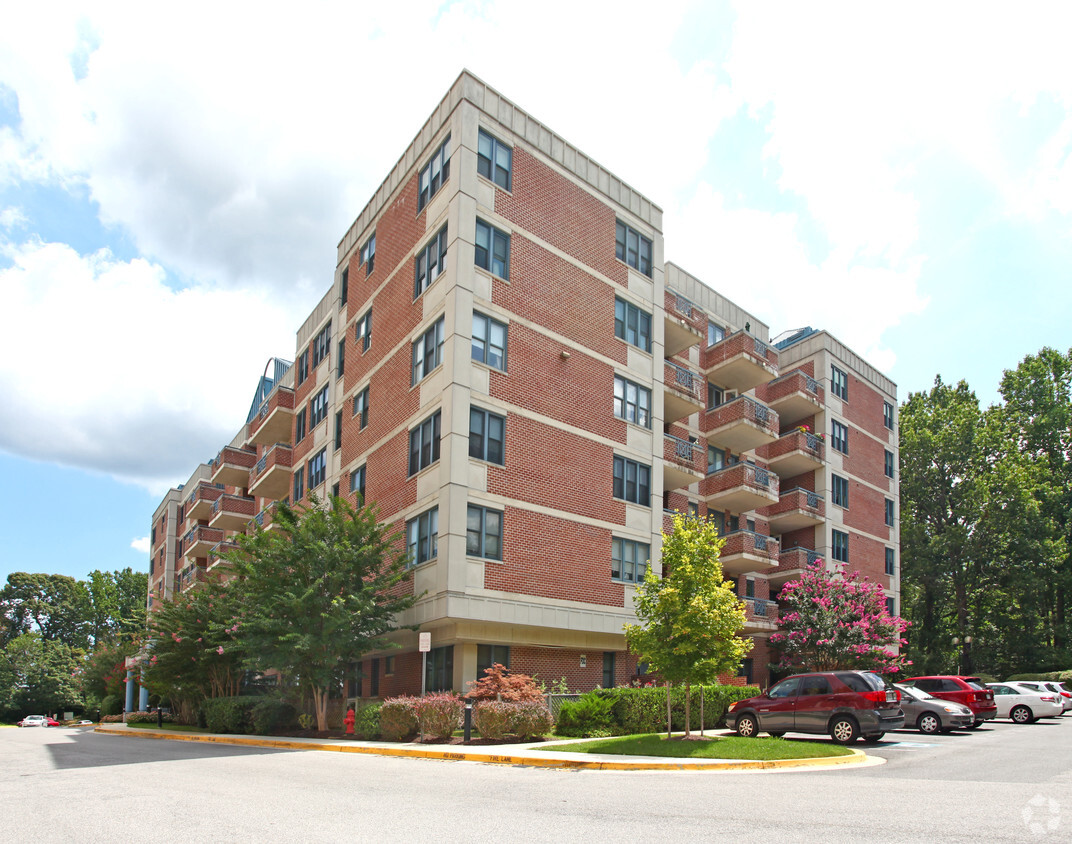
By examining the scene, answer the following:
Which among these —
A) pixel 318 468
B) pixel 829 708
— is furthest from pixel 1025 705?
pixel 318 468

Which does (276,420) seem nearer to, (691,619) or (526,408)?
(526,408)

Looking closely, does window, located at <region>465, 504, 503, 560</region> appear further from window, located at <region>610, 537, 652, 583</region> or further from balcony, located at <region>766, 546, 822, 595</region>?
balcony, located at <region>766, 546, 822, 595</region>

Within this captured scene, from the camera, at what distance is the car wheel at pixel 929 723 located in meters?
26.1

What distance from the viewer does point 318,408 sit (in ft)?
137

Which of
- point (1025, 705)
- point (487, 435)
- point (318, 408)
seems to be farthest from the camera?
point (318, 408)

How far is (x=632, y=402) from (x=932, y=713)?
46.3ft

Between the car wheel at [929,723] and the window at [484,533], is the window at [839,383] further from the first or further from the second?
the window at [484,533]

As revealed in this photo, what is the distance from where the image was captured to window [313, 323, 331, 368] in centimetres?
4266

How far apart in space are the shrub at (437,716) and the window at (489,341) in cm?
1044

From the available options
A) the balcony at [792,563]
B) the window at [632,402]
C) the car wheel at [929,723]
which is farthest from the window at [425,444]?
the balcony at [792,563]

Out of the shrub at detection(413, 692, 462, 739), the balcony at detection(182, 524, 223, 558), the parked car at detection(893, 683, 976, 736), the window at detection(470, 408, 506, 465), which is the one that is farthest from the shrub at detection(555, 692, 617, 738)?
the balcony at detection(182, 524, 223, 558)

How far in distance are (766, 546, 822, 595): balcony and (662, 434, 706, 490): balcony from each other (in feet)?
27.6

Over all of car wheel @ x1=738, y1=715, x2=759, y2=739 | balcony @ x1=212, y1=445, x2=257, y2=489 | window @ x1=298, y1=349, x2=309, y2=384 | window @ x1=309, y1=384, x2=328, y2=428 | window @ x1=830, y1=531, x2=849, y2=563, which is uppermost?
window @ x1=298, y1=349, x2=309, y2=384

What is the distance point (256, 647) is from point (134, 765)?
838 cm
